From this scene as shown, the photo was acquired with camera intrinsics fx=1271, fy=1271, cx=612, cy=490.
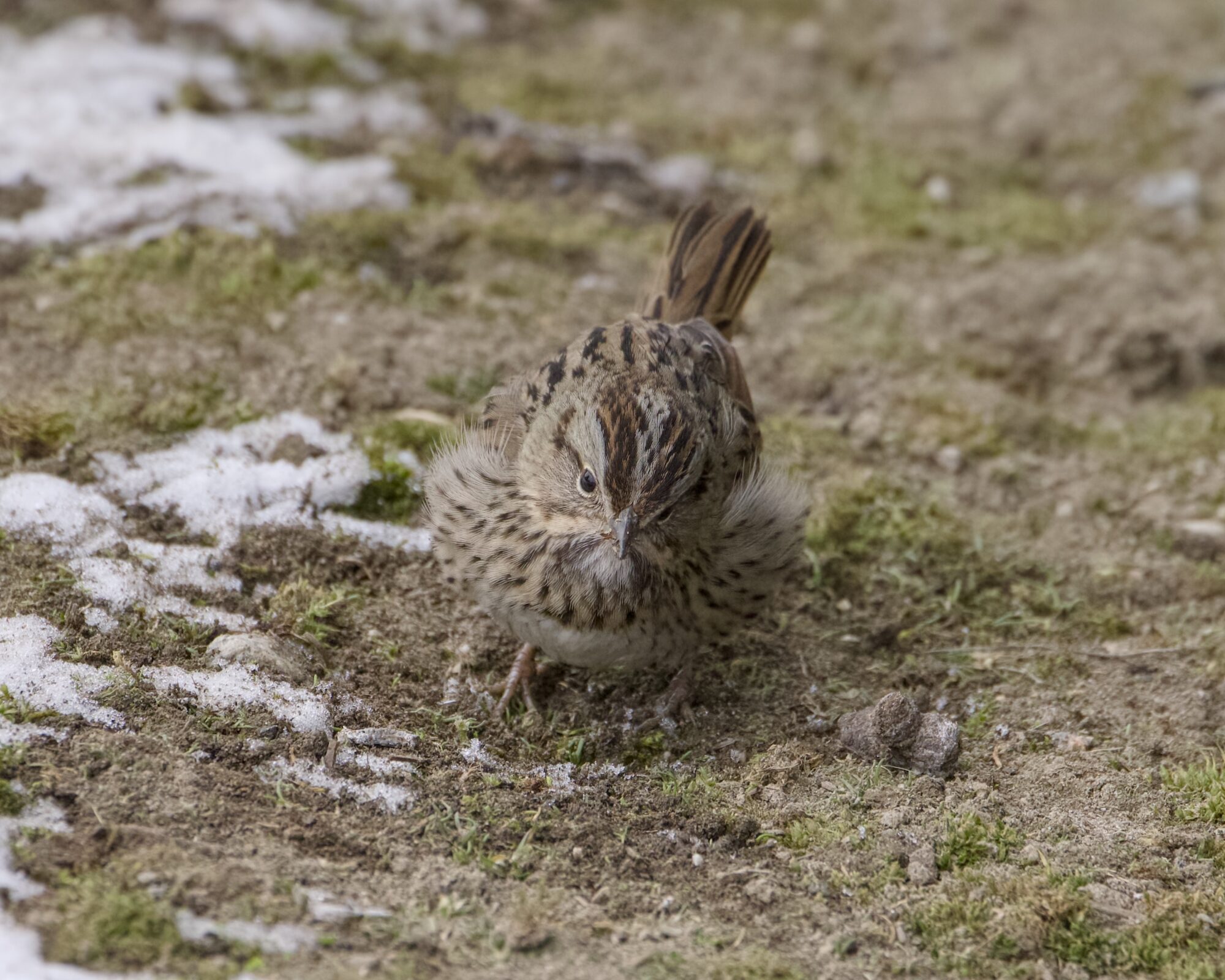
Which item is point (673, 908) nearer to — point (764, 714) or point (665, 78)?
point (764, 714)

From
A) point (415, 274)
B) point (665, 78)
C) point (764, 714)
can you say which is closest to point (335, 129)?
point (415, 274)

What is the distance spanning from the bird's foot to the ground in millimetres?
54

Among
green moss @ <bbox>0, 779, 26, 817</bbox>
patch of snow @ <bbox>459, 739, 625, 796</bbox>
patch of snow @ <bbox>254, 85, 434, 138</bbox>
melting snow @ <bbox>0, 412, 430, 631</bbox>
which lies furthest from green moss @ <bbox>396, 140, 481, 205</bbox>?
green moss @ <bbox>0, 779, 26, 817</bbox>

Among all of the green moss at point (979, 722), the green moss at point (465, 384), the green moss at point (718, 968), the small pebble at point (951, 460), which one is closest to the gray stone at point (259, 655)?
the green moss at point (718, 968)

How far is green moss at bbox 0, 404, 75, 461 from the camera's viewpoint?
4699 mm

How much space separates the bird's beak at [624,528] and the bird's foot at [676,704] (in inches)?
27.9

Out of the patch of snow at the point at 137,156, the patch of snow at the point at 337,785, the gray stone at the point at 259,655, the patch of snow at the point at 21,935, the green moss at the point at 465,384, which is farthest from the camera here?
the patch of snow at the point at 137,156

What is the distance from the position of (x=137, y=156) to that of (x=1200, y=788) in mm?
5537

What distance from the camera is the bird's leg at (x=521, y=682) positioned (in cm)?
424

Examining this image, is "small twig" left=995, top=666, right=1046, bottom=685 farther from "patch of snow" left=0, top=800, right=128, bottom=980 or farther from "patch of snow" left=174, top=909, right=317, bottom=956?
"patch of snow" left=0, top=800, right=128, bottom=980

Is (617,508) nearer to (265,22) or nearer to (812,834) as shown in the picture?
(812,834)

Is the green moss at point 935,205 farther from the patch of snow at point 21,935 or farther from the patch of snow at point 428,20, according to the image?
the patch of snow at point 21,935

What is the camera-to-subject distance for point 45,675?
374cm

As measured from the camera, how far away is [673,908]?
3418 mm
